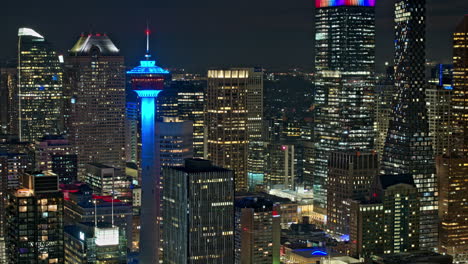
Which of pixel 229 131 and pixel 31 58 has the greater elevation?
pixel 31 58

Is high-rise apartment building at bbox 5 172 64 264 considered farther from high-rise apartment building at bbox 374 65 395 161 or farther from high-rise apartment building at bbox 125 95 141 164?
high-rise apartment building at bbox 125 95 141 164

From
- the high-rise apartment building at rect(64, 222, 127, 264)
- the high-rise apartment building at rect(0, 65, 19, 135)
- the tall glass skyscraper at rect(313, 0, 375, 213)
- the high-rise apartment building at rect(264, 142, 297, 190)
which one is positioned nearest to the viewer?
the high-rise apartment building at rect(64, 222, 127, 264)

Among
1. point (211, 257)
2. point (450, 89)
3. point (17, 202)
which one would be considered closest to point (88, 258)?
point (17, 202)

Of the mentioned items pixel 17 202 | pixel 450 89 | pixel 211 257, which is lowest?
pixel 211 257

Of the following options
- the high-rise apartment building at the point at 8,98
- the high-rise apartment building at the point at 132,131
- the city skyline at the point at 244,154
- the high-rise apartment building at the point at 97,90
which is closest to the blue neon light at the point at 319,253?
the city skyline at the point at 244,154

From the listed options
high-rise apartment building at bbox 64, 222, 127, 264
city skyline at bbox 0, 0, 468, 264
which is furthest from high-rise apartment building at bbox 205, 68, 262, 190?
high-rise apartment building at bbox 64, 222, 127, 264

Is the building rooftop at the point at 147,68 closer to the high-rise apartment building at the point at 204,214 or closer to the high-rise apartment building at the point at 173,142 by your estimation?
the high-rise apartment building at the point at 173,142

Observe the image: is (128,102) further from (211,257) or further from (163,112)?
(211,257)
